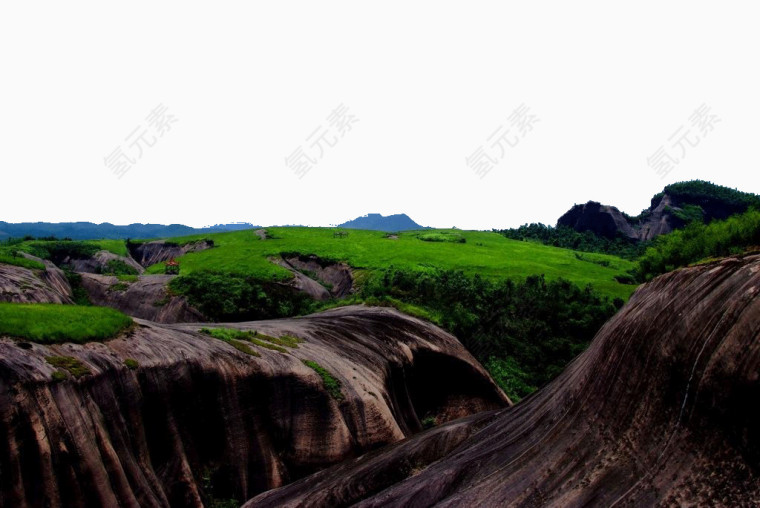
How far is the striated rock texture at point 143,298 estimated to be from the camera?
110ft

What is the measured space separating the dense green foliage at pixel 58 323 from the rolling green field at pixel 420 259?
3269 centimetres

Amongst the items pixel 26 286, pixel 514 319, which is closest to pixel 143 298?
pixel 26 286

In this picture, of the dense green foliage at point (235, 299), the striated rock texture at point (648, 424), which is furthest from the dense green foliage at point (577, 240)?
the striated rock texture at point (648, 424)

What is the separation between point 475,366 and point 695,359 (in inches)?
755

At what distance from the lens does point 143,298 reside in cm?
3775

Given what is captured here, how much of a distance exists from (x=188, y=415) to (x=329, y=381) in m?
4.99

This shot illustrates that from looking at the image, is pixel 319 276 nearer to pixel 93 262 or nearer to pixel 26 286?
pixel 26 286

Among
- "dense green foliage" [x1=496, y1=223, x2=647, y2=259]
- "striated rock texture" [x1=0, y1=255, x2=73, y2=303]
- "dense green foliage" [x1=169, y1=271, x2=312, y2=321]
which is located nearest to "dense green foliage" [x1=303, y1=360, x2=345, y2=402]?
"dense green foliage" [x1=169, y1=271, x2=312, y2=321]

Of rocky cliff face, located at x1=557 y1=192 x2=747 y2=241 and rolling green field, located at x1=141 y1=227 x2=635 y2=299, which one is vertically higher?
rolling green field, located at x1=141 y1=227 x2=635 y2=299

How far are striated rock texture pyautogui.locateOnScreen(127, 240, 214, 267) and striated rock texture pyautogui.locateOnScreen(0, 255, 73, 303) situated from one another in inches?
1881

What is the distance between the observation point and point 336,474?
43.2 feet

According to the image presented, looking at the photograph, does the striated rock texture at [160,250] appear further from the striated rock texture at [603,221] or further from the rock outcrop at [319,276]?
the striated rock texture at [603,221]

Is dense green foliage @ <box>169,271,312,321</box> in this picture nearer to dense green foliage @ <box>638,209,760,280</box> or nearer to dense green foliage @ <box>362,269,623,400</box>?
dense green foliage @ <box>362,269,623,400</box>

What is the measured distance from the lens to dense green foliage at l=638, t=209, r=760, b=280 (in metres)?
25.1
